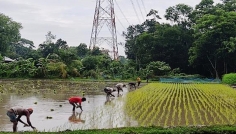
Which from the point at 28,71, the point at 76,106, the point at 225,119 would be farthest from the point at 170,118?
the point at 28,71

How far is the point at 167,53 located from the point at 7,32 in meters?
27.3

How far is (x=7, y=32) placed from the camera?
186ft

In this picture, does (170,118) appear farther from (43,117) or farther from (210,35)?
(210,35)

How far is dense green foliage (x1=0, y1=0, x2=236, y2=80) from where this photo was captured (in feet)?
134

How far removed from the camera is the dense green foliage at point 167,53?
134ft

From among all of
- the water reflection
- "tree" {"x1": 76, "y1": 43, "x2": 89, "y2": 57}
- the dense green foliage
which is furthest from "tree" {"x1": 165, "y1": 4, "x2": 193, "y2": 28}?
the water reflection

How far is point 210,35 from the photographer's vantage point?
140 ft

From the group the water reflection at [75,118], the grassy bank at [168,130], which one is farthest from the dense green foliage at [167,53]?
the grassy bank at [168,130]

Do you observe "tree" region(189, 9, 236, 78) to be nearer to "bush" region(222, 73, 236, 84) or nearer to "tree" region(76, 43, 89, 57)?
"bush" region(222, 73, 236, 84)

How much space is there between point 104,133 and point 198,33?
39.1 metres

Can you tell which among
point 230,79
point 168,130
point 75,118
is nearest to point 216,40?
point 230,79

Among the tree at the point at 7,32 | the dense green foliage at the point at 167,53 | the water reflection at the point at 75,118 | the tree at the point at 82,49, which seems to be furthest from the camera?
the tree at the point at 82,49

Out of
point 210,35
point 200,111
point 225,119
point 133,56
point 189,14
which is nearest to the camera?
point 225,119

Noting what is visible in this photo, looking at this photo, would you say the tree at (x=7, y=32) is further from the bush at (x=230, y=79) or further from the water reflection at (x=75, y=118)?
the water reflection at (x=75, y=118)
